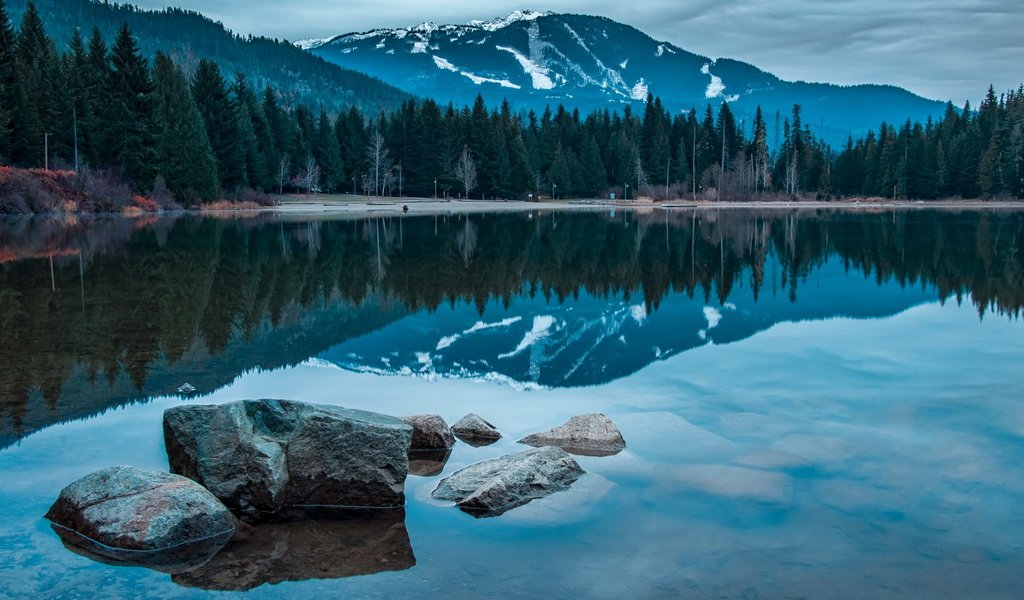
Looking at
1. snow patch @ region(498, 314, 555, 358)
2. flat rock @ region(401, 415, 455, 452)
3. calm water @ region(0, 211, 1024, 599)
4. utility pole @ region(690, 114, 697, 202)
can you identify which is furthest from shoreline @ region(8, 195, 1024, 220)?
flat rock @ region(401, 415, 455, 452)

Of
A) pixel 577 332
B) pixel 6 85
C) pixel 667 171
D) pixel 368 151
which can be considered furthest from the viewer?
pixel 667 171

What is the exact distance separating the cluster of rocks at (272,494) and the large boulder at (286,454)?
10 mm

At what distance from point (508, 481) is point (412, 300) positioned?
43.8 feet

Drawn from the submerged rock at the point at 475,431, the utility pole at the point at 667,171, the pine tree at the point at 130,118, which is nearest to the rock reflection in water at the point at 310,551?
the submerged rock at the point at 475,431

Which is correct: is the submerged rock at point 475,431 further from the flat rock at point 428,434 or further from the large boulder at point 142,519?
the large boulder at point 142,519

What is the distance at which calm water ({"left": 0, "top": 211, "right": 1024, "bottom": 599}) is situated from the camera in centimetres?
664

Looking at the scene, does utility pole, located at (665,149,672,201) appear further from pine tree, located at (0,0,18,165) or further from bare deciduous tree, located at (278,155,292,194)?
pine tree, located at (0,0,18,165)

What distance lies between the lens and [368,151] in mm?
108375

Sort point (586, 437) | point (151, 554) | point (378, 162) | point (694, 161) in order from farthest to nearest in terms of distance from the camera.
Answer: point (694, 161) < point (378, 162) < point (586, 437) < point (151, 554)

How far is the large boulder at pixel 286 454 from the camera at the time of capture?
7.91 meters

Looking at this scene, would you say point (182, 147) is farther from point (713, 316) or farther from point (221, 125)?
point (713, 316)

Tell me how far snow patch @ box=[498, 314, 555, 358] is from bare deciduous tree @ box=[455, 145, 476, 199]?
8823 centimetres

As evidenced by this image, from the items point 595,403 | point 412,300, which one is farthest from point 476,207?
point 595,403

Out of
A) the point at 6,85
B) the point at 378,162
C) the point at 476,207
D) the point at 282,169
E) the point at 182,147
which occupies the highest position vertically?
the point at 6,85
